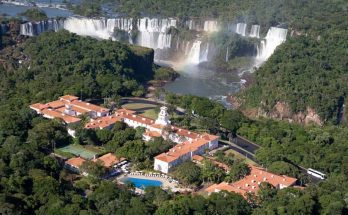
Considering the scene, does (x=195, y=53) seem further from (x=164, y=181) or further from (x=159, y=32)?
(x=164, y=181)

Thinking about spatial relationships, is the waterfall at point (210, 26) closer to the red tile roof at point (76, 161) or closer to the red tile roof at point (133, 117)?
the red tile roof at point (133, 117)

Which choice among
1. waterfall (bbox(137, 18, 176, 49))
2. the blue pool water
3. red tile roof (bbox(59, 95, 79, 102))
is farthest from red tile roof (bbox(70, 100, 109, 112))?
waterfall (bbox(137, 18, 176, 49))

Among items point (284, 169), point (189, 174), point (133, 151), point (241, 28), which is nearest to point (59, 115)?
point (133, 151)

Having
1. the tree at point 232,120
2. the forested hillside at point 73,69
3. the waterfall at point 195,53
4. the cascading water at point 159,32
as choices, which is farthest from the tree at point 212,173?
the waterfall at point 195,53

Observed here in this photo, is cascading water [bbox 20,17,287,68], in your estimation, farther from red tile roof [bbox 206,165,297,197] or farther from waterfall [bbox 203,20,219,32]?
red tile roof [bbox 206,165,297,197]

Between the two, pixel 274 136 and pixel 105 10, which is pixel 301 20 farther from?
pixel 274 136

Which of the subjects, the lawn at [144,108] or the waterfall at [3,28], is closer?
the lawn at [144,108]

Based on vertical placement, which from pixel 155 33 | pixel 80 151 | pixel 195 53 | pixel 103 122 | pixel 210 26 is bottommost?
pixel 80 151
